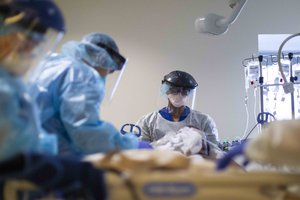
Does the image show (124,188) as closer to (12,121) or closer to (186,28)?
(12,121)

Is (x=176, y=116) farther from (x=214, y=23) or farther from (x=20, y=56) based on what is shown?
(x=20, y=56)

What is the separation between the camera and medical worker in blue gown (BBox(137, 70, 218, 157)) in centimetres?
275

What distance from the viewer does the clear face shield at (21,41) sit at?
94 cm

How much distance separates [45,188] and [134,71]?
3070 millimetres

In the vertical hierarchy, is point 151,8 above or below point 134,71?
above

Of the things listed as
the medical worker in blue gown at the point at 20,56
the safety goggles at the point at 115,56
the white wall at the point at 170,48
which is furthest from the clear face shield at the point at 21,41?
the white wall at the point at 170,48

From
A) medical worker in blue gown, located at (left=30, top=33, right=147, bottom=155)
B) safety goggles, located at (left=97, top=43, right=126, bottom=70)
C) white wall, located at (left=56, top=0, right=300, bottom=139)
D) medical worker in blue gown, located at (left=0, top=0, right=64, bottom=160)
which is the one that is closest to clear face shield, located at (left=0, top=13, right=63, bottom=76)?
medical worker in blue gown, located at (left=0, top=0, right=64, bottom=160)

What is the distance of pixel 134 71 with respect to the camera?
3.76 m

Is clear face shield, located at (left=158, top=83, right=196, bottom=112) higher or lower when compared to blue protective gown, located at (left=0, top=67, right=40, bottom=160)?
lower

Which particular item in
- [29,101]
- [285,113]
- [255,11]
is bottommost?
[285,113]

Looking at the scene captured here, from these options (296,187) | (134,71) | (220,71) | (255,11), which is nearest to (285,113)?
(220,71)

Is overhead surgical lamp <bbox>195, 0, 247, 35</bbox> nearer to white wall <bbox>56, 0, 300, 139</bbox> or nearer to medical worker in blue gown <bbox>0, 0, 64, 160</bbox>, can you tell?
white wall <bbox>56, 0, 300, 139</bbox>

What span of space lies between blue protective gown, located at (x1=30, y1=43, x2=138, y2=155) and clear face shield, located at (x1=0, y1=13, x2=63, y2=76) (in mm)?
370

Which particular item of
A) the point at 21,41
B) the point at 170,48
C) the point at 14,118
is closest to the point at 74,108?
the point at 21,41
